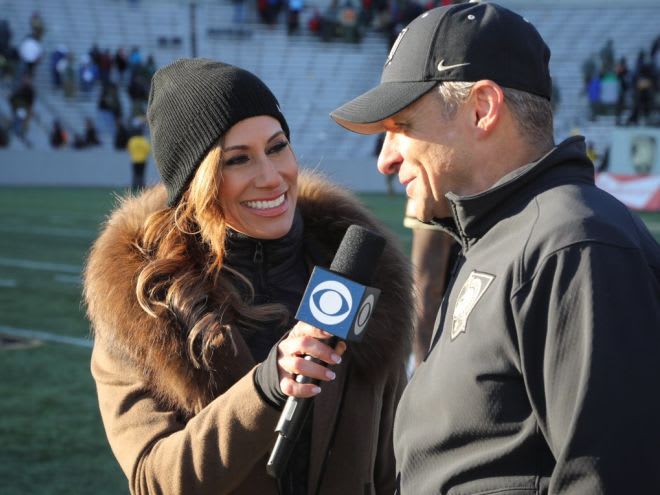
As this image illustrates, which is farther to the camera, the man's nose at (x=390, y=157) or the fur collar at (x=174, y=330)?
the fur collar at (x=174, y=330)

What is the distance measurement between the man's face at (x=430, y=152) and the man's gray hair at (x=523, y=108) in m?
0.02

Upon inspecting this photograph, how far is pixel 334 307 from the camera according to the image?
75.2 inches

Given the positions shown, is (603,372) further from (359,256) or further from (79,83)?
(79,83)

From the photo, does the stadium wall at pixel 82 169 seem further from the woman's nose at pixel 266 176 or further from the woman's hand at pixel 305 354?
the woman's hand at pixel 305 354

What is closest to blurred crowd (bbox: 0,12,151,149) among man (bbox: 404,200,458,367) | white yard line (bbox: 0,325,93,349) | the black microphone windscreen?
white yard line (bbox: 0,325,93,349)

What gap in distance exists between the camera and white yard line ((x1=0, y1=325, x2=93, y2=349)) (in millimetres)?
8203

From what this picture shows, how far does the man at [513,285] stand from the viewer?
4.98 ft

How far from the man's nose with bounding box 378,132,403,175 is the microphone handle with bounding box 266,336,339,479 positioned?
377 millimetres

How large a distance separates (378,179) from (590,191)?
90.5ft

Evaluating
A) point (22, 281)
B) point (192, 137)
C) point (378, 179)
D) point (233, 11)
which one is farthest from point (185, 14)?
point (192, 137)

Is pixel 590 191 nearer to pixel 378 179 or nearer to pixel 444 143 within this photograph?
pixel 444 143

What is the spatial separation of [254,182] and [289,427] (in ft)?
2.68

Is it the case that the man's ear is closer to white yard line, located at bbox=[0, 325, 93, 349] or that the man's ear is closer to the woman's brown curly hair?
the woman's brown curly hair

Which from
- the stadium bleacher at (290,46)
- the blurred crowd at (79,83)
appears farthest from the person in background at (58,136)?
the stadium bleacher at (290,46)
